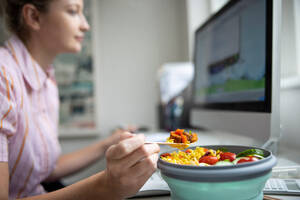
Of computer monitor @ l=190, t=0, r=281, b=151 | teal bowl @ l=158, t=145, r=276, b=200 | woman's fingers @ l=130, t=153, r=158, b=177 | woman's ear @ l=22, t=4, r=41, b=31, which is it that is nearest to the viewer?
teal bowl @ l=158, t=145, r=276, b=200

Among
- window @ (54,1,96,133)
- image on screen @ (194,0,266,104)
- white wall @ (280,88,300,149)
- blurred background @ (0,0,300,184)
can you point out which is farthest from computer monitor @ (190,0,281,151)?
window @ (54,1,96,133)

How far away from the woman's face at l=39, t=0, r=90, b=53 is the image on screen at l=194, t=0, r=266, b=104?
1.73 feet

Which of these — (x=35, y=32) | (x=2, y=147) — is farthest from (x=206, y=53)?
(x=2, y=147)

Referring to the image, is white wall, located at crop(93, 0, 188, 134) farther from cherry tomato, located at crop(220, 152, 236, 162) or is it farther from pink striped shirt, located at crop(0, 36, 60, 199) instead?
cherry tomato, located at crop(220, 152, 236, 162)

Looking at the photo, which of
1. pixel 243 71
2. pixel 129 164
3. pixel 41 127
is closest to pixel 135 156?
pixel 129 164

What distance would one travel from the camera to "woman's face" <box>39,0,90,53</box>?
93cm

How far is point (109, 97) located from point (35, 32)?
128 cm

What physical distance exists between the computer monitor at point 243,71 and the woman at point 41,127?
12.1 inches

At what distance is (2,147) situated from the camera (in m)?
0.58

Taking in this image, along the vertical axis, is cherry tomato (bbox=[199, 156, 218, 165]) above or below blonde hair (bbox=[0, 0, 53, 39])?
below

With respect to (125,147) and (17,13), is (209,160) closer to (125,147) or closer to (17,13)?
(125,147)

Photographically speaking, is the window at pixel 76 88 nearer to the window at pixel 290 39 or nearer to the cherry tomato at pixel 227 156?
the window at pixel 290 39

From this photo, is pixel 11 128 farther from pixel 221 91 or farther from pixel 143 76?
pixel 143 76

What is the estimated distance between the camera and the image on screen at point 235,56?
622 millimetres
